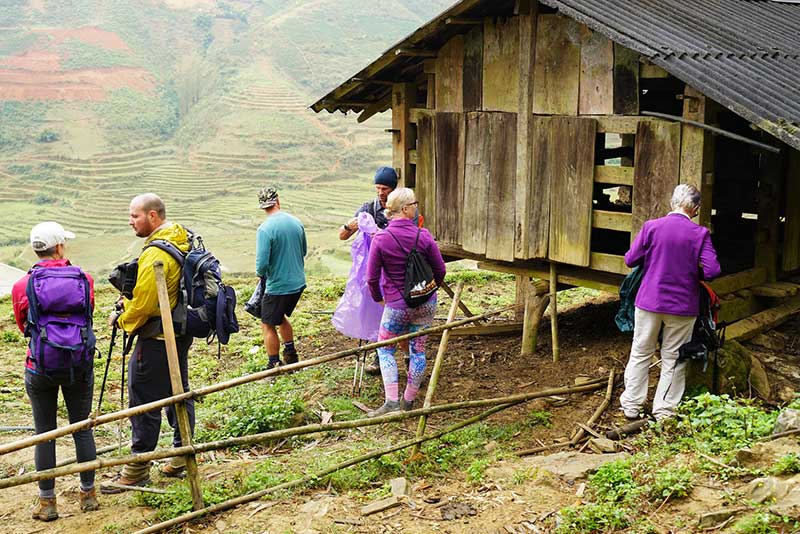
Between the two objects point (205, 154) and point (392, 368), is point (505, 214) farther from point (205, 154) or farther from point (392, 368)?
point (205, 154)

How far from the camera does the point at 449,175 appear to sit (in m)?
9.13

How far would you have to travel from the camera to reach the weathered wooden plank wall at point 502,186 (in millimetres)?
8453

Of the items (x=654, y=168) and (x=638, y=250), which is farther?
(x=654, y=168)

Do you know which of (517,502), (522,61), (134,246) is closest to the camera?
(517,502)

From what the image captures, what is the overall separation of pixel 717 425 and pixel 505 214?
342 centimetres

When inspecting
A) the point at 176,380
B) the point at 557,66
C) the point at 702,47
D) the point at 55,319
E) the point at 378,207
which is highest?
the point at 702,47

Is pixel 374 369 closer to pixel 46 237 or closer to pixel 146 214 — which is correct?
pixel 146 214

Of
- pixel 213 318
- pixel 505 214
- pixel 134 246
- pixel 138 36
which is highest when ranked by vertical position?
pixel 138 36

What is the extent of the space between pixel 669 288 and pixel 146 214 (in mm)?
3795

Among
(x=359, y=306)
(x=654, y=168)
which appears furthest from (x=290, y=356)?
(x=654, y=168)

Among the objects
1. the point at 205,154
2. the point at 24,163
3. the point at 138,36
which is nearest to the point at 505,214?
the point at 205,154

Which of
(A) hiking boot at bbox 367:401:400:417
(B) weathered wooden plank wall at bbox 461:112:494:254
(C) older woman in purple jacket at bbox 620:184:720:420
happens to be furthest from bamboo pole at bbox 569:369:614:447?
(B) weathered wooden plank wall at bbox 461:112:494:254

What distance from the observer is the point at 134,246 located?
127 feet

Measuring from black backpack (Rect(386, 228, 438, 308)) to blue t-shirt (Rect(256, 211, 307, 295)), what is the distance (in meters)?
1.75
